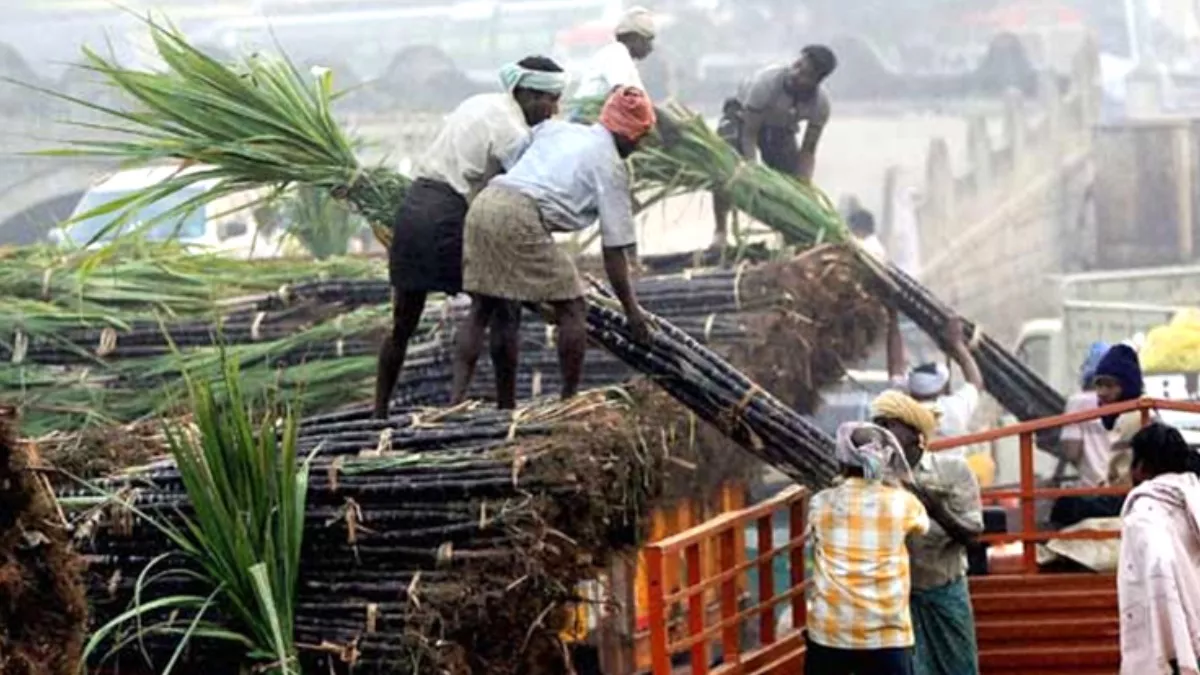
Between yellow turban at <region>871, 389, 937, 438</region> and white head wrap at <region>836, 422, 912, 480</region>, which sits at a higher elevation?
yellow turban at <region>871, 389, 937, 438</region>

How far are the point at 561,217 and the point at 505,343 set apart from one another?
24.8 inches

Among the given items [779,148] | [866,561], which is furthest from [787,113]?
[866,561]

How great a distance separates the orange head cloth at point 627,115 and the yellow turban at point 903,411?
1.21 m

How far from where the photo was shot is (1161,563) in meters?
7.27

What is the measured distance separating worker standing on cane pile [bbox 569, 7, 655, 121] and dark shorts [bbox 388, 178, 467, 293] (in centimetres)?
214

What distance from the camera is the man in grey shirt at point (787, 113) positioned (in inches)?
484

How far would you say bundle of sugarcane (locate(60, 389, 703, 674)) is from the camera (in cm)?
675

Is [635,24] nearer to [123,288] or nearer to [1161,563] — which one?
[123,288]

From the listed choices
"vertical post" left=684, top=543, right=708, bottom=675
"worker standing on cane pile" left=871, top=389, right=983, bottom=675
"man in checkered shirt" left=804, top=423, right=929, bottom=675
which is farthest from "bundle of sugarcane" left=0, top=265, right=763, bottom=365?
"man in checkered shirt" left=804, top=423, right=929, bottom=675

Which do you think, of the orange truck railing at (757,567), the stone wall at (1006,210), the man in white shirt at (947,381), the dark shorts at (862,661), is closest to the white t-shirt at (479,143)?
the orange truck railing at (757,567)

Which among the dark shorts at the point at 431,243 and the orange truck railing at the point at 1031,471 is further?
the orange truck railing at the point at 1031,471

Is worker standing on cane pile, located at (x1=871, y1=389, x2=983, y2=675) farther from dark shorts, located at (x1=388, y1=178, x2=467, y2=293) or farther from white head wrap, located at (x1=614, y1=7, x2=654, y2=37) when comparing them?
white head wrap, located at (x1=614, y1=7, x2=654, y2=37)

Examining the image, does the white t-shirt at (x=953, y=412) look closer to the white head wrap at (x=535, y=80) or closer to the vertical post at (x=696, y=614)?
the white head wrap at (x=535, y=80)

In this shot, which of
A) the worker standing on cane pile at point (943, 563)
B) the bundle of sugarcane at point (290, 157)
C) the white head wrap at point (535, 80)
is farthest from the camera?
the bundle of sugarcane at point (290, 157)
